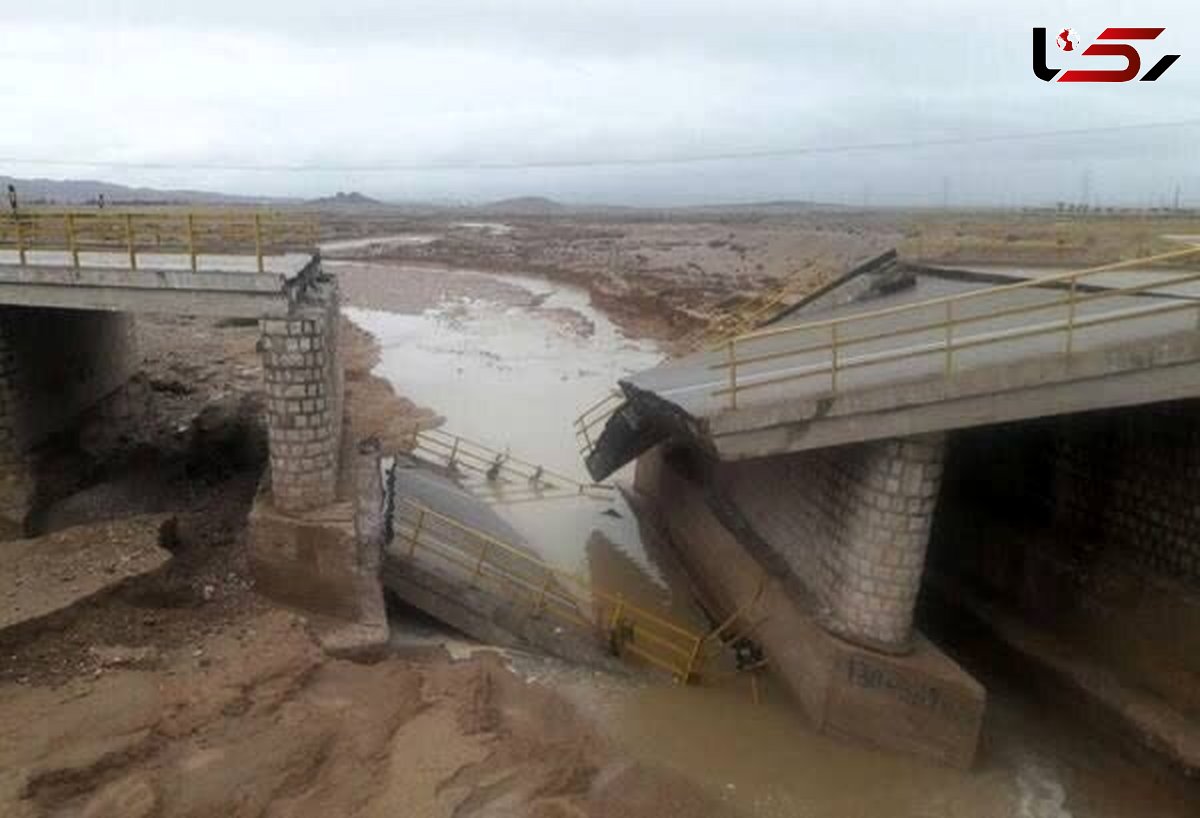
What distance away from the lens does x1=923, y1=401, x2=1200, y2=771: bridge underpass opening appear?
10.8m

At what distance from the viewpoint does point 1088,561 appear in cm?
1210

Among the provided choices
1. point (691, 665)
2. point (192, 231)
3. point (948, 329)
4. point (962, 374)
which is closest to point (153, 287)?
point (192, 231)

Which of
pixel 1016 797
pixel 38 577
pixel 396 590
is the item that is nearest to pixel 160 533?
pixel 38 577

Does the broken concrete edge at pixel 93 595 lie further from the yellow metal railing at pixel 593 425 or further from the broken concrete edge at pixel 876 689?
the yellow metal railing at pixel 593 425

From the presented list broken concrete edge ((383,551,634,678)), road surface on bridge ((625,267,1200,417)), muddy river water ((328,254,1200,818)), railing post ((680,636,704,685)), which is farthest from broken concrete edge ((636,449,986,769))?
road surface on bridge ((625,267,1200,417))

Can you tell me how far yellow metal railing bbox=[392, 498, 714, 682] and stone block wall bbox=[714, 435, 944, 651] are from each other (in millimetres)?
2133

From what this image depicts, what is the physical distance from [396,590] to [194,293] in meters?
4.96

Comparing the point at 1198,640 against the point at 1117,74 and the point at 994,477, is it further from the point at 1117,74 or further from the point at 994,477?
the point at 1117,74

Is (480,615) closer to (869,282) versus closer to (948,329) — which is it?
(948,329)

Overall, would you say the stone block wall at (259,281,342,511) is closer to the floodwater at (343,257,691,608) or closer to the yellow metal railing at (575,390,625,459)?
the floodwater at (343,257,691,608)

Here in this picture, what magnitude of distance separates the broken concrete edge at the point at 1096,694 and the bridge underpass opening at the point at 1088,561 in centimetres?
2

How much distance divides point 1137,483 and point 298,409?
35.5 feet

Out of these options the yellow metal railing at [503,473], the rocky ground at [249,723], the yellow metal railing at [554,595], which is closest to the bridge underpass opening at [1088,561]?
the yellow metal railing at [554,595]

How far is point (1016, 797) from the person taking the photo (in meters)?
10.3
